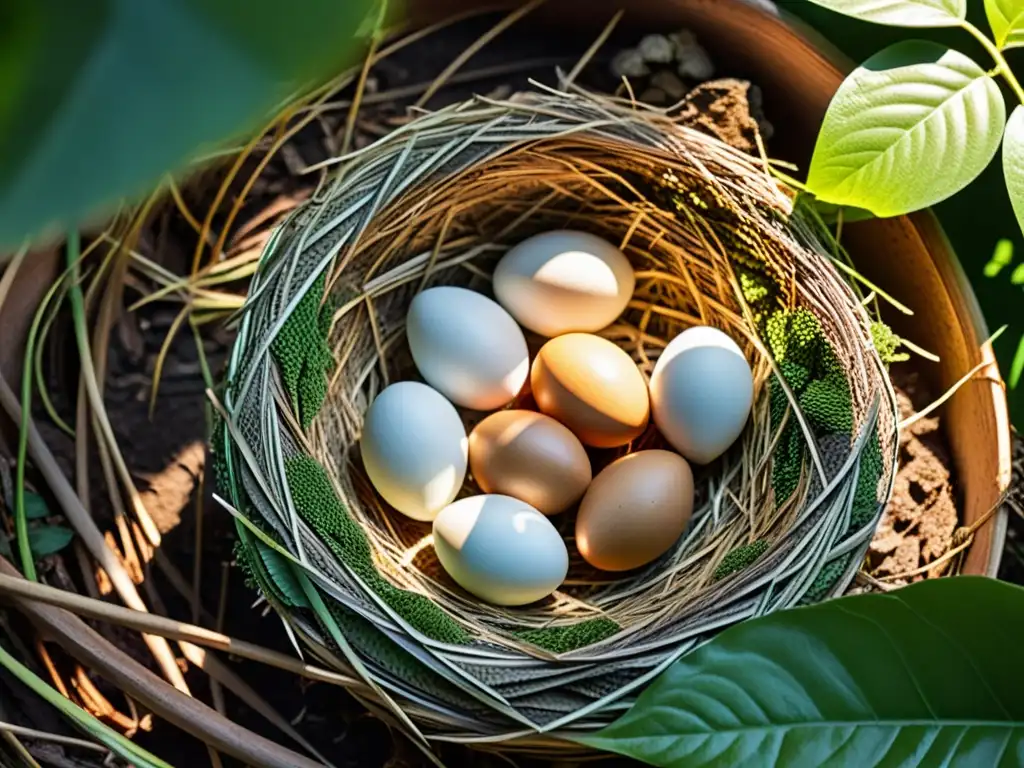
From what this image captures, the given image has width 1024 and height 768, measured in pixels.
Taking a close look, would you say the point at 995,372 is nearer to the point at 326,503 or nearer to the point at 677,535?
the point at 677,535

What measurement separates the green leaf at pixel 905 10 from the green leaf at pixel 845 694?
41 centimetres

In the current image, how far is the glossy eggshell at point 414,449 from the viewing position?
2.70 ft

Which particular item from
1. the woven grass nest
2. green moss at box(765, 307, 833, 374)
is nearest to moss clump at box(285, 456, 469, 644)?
the woven grass nest

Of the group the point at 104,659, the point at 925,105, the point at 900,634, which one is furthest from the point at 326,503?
the point at 925,105

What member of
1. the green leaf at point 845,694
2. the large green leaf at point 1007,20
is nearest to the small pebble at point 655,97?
the large green leaf at point 1007,20

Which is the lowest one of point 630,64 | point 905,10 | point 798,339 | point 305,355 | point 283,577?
point 283,577

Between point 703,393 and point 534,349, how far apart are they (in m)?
0.20

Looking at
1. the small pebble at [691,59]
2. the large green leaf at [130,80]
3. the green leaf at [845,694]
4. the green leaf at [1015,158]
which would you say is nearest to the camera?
the large green leaf at [130,80]

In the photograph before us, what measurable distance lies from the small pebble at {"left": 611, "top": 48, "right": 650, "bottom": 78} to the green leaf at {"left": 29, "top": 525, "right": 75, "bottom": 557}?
2.14 feet

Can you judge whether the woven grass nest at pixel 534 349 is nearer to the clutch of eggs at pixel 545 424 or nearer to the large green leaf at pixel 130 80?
the clutch of eggs at pixel 545 424

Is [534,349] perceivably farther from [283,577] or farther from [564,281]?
[283,577]

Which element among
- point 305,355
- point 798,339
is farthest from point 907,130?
point 305,355

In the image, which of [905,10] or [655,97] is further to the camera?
[655,97]

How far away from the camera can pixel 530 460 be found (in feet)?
2.78
